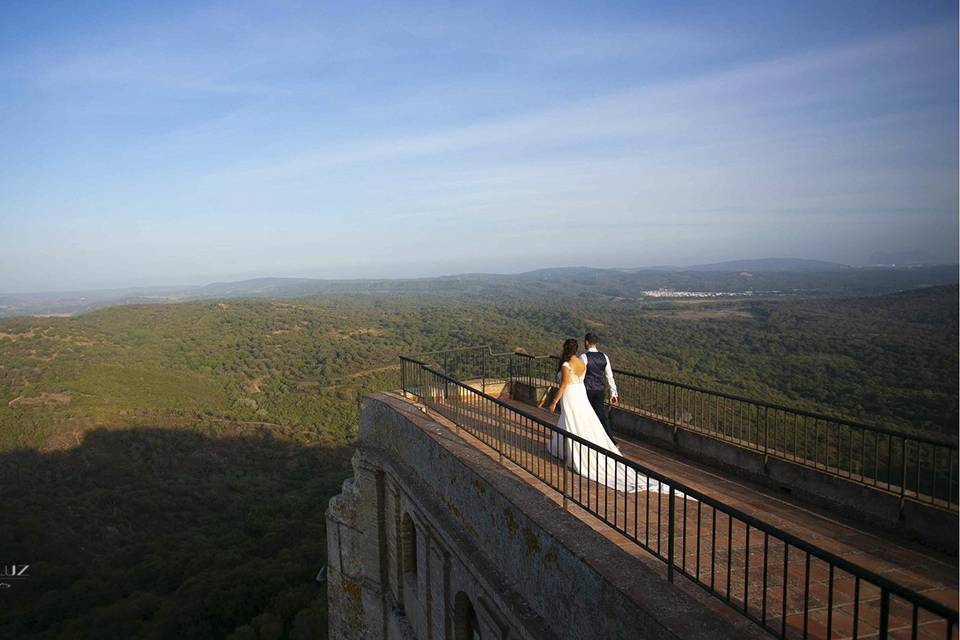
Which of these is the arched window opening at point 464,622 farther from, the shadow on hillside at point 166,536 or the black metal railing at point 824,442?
the shadow on hillside at point 166,536

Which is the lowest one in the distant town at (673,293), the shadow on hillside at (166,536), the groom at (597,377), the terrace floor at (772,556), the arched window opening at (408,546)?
the shadow on hillside at (166,536)

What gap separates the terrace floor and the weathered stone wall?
307mm

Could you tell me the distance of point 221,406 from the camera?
2005 inches

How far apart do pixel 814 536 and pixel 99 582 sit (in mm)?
27195

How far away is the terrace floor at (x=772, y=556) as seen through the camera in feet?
12.9

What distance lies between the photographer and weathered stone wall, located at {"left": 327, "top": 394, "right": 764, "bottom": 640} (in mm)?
4172

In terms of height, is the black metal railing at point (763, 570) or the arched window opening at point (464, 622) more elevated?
the black metal railing at point (763, 570)

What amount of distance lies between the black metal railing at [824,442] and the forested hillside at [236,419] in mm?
639

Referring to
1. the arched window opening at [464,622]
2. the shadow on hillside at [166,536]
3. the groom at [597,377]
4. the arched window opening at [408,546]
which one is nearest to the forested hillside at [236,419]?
the shadow on hillside at [166,536]

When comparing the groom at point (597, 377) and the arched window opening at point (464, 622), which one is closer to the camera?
the arched window opening at point (464, 622)

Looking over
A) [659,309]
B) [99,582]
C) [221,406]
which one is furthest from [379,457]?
[659,309]

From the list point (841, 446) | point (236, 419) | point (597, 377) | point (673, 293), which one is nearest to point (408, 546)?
point (597, 377)

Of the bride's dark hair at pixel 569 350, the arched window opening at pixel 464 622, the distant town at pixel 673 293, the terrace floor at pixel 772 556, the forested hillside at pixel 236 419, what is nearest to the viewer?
the terrace floor at pixel 772 556

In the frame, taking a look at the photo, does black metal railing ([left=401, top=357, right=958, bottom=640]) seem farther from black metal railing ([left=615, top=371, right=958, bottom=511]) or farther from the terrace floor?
black metal railing ([left=615, top=371, right=958, bottom=511])
